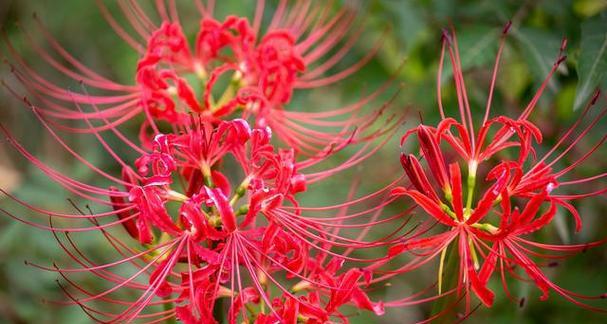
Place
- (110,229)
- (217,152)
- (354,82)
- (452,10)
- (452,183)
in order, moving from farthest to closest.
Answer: (110,229)
(354,82)
(452,10)
(217,152)
(452,183)

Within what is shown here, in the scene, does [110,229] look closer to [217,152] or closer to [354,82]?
[354,82]

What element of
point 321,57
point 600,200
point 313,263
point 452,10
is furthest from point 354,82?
point 313,263

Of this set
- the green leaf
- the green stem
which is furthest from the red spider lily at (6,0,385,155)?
the green leaf

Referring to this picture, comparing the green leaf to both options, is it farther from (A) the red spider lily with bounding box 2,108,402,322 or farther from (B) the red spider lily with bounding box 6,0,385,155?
(A) the red spider lily with bounding box 2,108,402,322

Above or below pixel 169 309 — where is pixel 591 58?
above

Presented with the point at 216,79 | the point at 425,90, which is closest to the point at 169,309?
the point at 216,79

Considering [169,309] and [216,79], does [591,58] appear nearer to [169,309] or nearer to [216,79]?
[216,79]

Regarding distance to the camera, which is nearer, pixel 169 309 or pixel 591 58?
pixel 169 309

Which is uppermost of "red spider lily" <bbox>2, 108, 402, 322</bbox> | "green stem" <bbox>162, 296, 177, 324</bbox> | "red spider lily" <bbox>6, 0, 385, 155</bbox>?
"red spider lily" <bbox>6, 0, 385, 155</bbox>
